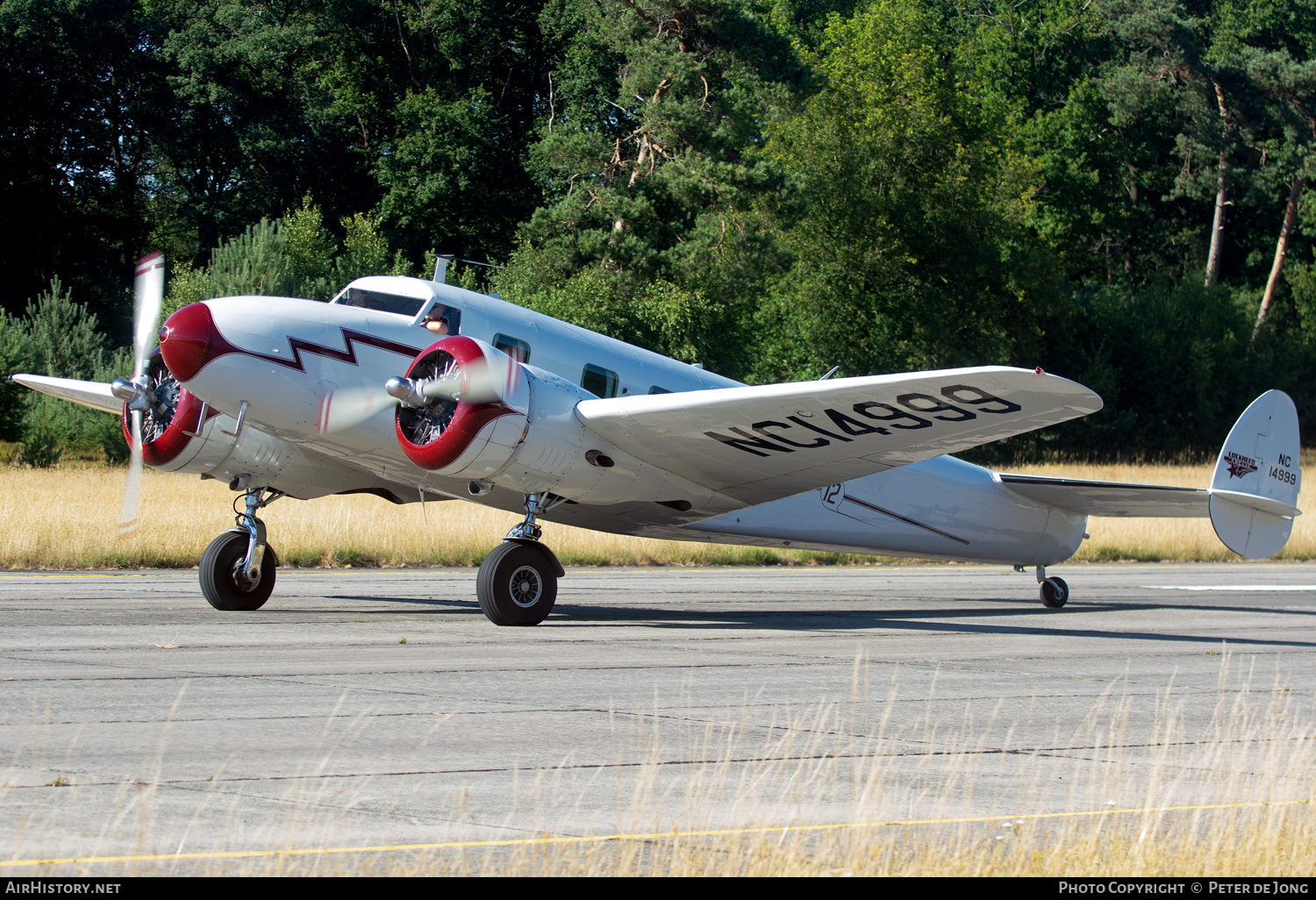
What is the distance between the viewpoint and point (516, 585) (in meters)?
Result: 13.5

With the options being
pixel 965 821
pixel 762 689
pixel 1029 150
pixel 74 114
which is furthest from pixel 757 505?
pixel 1029 150

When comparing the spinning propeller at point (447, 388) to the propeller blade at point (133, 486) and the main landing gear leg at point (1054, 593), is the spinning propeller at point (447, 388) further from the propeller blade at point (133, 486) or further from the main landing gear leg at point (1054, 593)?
the main landing gear leg at point (1054, 593)

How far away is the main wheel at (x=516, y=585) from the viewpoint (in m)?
13.3

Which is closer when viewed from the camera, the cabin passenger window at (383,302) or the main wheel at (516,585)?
the main wheel at (516,585)

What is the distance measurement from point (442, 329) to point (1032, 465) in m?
46.6

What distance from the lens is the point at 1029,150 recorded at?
225ft

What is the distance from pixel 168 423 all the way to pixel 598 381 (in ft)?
16.0

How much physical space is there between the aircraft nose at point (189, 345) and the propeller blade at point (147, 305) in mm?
2244

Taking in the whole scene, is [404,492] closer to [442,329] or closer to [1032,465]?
[442,329]

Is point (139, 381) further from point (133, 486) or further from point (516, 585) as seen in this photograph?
point (516, 585)

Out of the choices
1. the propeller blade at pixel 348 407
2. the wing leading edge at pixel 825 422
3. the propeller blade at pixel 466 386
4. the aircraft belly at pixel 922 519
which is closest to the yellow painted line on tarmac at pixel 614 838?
the wing leading edge at pixel 825 422

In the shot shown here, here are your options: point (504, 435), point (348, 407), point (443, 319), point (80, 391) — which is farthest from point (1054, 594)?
point (80, 391)

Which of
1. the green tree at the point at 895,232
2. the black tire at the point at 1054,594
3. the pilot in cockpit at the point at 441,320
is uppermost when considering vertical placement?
the green tree at the point at 895,232

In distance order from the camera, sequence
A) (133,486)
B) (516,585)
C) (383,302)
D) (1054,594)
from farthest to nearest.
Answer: (1054,594) → (133,486) → (383,302) → (516,585)
